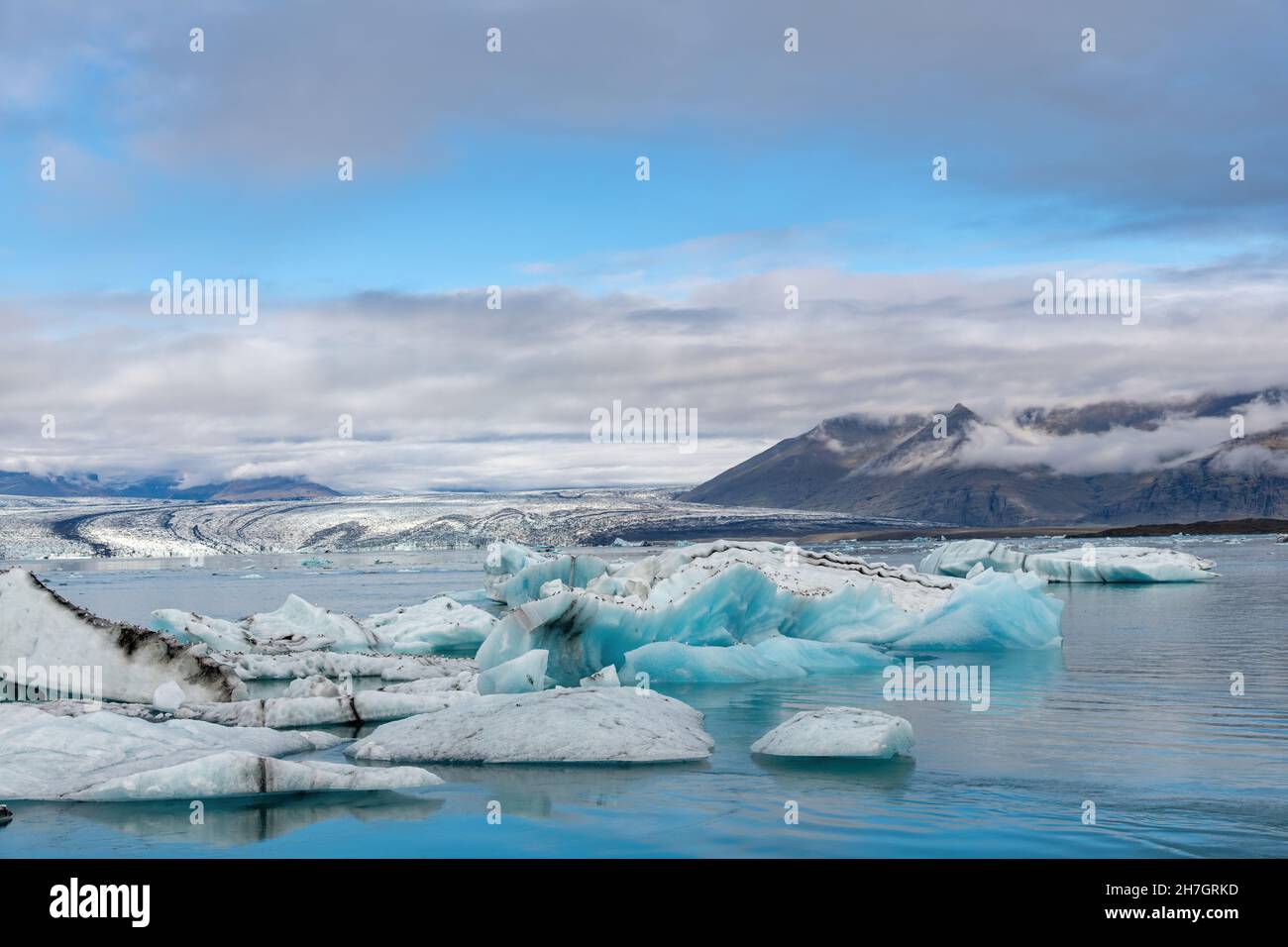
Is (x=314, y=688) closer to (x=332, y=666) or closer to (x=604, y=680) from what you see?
(x=604, y=680)

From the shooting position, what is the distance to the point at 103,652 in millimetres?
12367

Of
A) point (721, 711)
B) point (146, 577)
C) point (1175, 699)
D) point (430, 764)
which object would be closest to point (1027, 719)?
point (1175, 699)

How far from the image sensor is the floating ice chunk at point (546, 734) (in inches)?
361

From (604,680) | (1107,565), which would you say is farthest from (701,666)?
(1107,565)

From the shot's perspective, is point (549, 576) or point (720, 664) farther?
point (549, 576)

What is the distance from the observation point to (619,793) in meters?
7.93

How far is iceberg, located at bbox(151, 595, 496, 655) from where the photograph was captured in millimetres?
18891

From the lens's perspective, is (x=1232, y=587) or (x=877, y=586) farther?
(x=1232, y=587)

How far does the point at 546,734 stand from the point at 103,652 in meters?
5.85

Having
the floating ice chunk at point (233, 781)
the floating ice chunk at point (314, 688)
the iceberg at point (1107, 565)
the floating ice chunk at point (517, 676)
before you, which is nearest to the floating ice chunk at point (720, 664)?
the floating ice chunk at point (517, 676)
